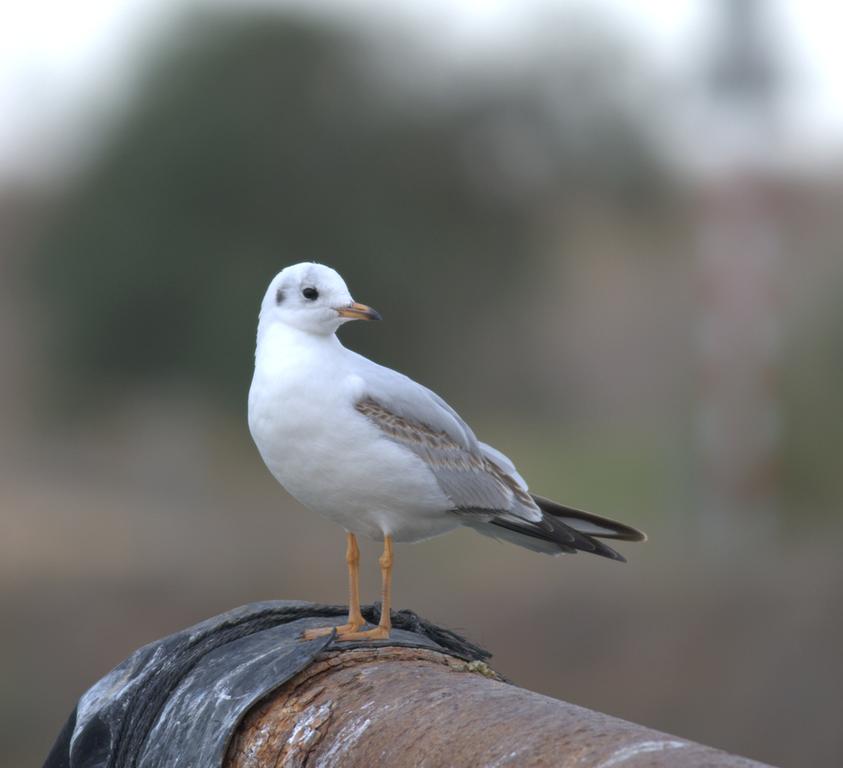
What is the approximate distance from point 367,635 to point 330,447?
411 millimetres

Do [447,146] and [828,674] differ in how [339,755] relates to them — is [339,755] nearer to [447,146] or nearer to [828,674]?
[828,674]

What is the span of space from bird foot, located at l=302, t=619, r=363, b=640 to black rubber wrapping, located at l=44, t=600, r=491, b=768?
0.02 metres

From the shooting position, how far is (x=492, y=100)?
2481cm

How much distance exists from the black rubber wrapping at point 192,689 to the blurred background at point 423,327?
1009cm

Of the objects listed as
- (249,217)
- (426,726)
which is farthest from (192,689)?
(249,217)

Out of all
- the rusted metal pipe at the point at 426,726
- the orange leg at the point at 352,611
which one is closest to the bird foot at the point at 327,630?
the orange leg at the point at 352,611

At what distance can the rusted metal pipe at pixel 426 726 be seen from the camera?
2143 millimetres

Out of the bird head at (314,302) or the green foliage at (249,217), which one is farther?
the green foliage at (249,217)

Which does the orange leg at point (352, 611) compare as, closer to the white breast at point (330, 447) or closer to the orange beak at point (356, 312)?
the white breast at point (330, 447)

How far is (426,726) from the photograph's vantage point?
7.96ft

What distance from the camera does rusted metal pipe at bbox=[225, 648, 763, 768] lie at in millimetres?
2143

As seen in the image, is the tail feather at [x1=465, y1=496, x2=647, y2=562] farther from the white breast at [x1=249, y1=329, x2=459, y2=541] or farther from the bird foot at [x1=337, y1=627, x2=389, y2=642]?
the bird foot at [x1=337, y1=627, x2=389, y2=642]

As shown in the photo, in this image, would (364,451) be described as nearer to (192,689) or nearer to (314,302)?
(314,302)

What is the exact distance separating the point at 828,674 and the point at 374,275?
37.8 ft
